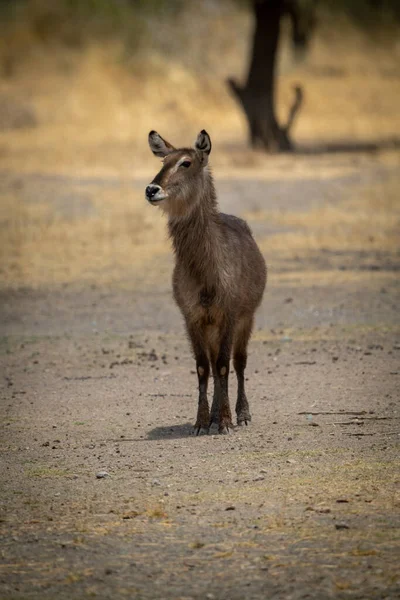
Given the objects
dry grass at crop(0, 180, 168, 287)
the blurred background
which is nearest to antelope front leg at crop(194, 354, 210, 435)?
dry grass at crop(0, 180, 168, 287)

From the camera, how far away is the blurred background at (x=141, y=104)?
19.3m

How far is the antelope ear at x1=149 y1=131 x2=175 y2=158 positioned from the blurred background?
6493 mm

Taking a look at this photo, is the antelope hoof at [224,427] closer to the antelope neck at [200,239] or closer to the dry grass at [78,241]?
the antelope neck at [200,239]

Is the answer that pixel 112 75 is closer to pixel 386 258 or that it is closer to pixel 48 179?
pixel 48 179

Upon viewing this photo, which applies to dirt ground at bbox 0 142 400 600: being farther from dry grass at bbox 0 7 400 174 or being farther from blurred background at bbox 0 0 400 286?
dry grass at bbox 0 7 400 174

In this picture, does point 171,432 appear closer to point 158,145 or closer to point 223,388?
point 223,388

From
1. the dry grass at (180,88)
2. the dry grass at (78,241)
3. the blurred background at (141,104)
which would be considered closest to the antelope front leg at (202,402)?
the dry grass at (78,241)

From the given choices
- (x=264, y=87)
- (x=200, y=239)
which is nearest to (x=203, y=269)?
(x=200, y=239)

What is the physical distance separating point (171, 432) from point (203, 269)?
1.04 m

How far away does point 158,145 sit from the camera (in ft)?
27.7

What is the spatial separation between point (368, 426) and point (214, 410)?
101 cm

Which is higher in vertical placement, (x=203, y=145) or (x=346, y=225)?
(x=203, y=145)

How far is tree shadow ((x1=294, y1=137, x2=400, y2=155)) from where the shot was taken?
30219mm

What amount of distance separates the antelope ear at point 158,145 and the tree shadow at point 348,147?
70.5ft
